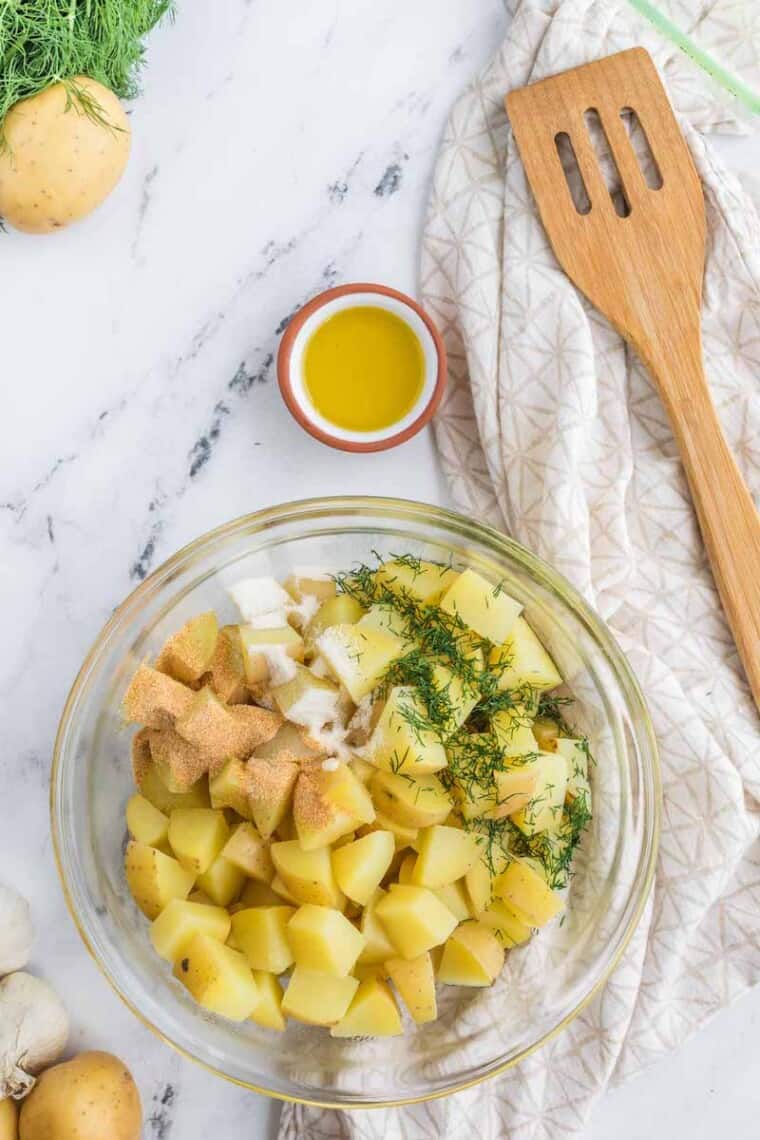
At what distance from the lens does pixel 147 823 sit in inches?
66.4

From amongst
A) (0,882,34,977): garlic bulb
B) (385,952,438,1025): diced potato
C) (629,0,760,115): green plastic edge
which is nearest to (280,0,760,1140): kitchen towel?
(629,0,760,115): green plastic edge

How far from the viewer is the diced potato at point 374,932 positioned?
63.4 inches

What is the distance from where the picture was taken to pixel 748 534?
6.16 ft

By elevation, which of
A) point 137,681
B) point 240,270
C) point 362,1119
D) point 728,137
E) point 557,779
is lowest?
point 362,1119

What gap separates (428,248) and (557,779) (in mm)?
962

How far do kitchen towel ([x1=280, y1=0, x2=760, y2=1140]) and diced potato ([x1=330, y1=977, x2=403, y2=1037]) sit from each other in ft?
1.00

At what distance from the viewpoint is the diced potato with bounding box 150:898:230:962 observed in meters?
1.60

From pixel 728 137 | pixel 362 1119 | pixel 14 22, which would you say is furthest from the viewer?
pixel 728 137

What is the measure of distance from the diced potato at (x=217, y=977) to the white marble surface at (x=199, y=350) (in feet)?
1.34

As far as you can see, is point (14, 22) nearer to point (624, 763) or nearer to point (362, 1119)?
point (624, 763)

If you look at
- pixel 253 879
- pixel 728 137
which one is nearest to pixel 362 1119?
pixel 253 879

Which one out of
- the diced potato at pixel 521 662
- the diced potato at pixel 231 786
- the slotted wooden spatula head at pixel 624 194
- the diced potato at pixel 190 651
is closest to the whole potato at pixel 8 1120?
the diced potato at pixel 231 786

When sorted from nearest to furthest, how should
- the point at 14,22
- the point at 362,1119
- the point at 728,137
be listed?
the point at 14,22 < the point at 362,1119 < the point at 728,137

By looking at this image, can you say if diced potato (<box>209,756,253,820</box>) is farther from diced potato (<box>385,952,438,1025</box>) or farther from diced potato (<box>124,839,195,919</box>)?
diced potato (<box>385,952,438,1025</box>)
